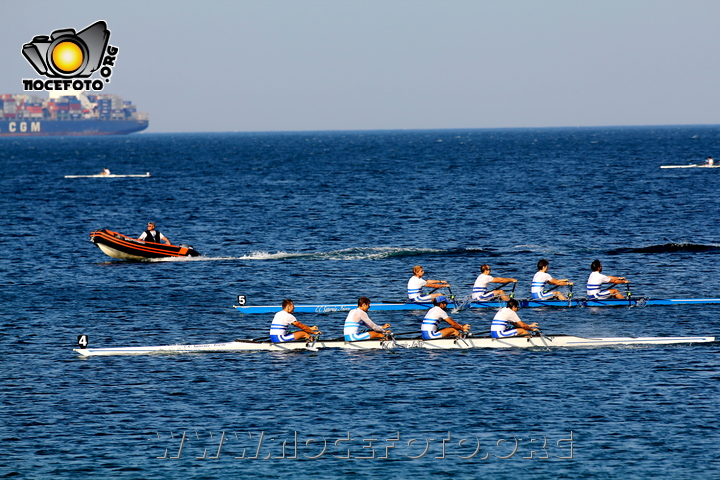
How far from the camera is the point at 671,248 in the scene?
49.3m

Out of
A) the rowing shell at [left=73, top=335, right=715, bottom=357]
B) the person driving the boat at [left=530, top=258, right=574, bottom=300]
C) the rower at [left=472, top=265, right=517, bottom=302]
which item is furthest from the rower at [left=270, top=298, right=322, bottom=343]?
the person driving the boat at [left=530, top=258, right=574, bottom=300]

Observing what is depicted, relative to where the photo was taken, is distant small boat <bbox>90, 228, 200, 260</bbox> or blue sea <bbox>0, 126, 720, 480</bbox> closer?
blue sea <bbox>0, 126, 720, 480</bbox>

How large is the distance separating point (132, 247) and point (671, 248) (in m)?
27.1

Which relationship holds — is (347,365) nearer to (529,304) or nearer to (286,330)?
(286,330)

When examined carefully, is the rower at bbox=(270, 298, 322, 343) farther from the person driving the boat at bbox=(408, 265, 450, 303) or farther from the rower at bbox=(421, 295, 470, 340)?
the person driving the boat at bbox=(408, 265, 450, 303)

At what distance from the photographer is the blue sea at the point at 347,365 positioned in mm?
19406

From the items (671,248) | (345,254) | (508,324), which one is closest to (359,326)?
(508,324)

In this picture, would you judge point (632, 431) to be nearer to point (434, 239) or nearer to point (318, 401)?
point (318, 401)

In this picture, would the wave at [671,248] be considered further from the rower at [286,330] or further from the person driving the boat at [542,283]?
the rower at [286,330]

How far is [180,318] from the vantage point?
33.9 metres

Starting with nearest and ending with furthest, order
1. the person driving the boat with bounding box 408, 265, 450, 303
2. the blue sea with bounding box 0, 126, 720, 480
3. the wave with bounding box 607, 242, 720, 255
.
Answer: the blue sea with bounding box 0, 126, 720, 480 < the person driving the boat with bounding box 408, 265, 450, 303 < the wave with bounding box 607, 242, 720, 255

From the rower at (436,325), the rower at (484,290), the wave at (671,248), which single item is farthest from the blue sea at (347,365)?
the rower at (484,290)

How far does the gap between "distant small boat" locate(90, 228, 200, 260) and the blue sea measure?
0.73 meters

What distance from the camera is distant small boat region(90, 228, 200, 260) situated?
47.5 metres
